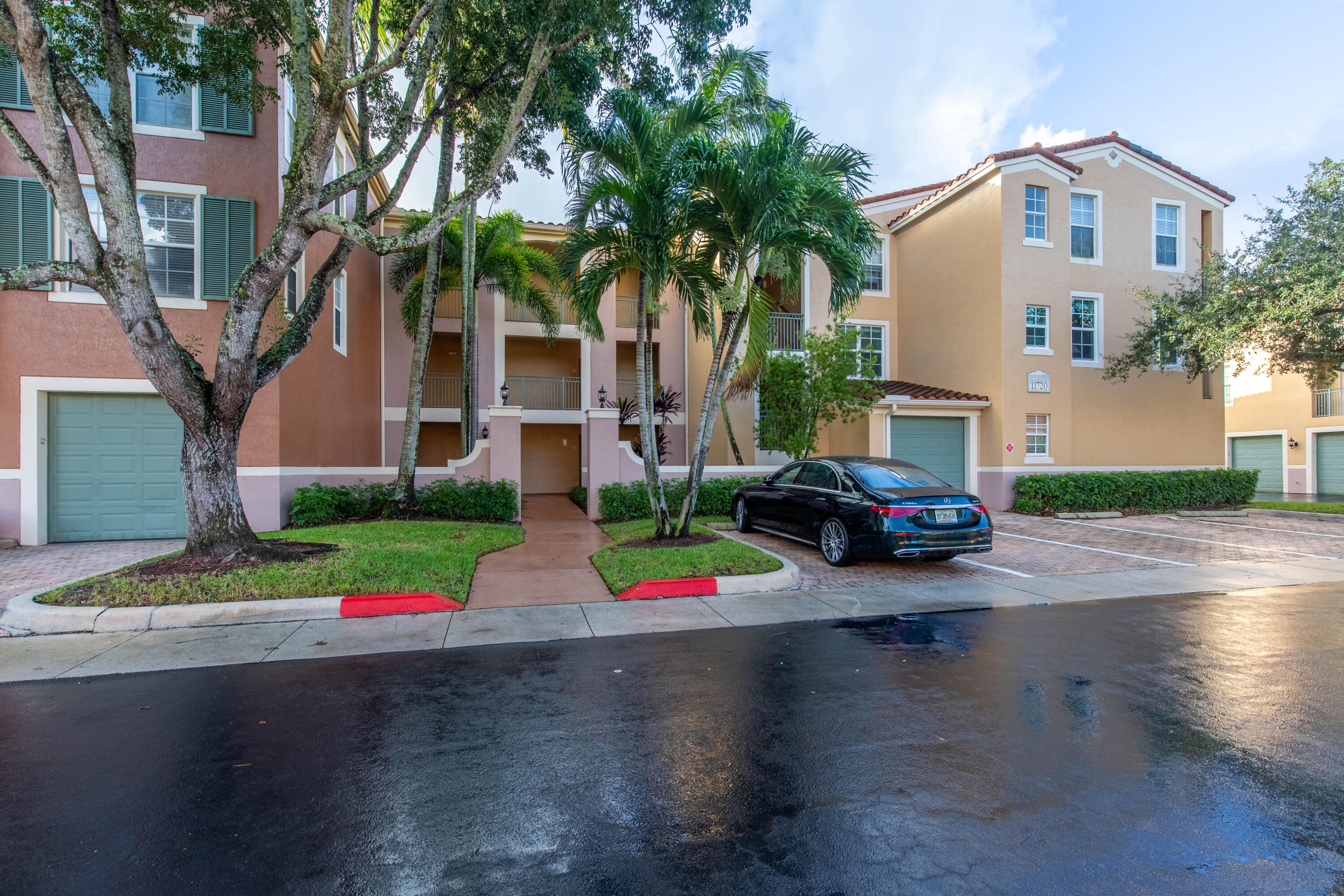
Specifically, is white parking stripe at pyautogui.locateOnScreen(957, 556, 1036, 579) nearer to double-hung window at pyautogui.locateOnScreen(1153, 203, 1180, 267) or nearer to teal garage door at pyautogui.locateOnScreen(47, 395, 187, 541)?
teal garage door at pyautogui.locateOnScreen(47, 395, 187, 541)

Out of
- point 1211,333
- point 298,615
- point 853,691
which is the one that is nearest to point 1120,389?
point 1211,333

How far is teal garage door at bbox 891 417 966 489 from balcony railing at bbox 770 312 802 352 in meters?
3.44

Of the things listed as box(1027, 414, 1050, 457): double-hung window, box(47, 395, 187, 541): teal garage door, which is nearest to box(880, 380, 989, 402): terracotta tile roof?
box(1027, 414, 1050, 457): double-hung window

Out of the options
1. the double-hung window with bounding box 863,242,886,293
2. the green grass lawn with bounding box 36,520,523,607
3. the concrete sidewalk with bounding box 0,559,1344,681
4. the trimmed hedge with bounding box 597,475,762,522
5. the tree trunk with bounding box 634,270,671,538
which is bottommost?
the concrete sidewalk with bounding box 0,559,1344,681

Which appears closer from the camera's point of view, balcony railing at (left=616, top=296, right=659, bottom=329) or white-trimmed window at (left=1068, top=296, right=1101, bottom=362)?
white-trimmed window at (left=1068, top=296, right=1101, bottom=362)

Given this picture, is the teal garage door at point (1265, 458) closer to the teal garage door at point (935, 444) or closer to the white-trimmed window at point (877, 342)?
the teal garage door at point (935, 444)

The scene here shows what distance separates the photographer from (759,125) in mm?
11633

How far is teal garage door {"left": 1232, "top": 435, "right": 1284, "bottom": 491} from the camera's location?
27.8 metres

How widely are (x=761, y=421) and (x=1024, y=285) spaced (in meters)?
7.74

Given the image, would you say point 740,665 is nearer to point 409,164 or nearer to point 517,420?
point 409,164

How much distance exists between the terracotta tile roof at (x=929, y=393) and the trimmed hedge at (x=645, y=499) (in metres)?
4.90

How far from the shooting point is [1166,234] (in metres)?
18.5

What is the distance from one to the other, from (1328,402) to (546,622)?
32618 millimetres

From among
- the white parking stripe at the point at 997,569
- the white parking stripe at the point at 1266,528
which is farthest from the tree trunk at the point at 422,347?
the white parking stripe at the point at 1266,528
